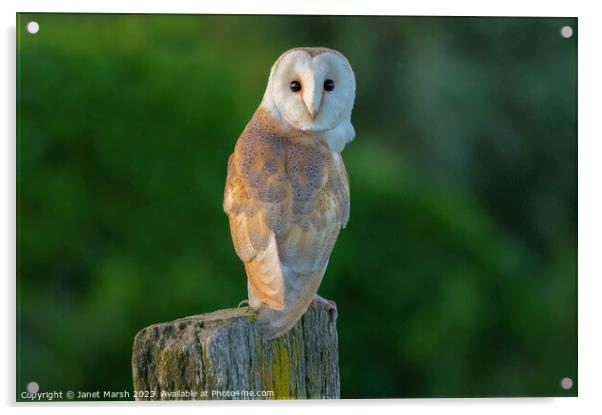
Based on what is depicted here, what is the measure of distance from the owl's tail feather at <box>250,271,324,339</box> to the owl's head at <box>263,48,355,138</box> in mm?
616

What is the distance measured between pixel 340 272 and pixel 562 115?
1.08 meters

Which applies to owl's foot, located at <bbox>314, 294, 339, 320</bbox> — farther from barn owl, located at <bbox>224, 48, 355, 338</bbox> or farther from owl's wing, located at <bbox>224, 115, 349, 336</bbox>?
owl's wing, located at <bbox>224, 115, 349, 336</bbox>

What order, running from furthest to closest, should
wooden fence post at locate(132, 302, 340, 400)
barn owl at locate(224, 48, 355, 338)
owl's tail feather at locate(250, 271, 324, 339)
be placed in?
1. barn owl at locate(224, 48, 355, 338)
2. owl's tail feather at locate(250, 271, 324, 339)
3. wooden fence post at locate(132, 302, 340, 400)

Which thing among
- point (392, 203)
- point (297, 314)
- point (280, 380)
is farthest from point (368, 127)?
point (280, 380)

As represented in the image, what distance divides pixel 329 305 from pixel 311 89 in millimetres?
783

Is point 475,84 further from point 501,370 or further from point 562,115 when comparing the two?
point 501,370

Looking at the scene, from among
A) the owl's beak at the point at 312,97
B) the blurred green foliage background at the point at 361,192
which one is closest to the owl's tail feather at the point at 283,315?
the blurred green foliage background at the point at 361,192

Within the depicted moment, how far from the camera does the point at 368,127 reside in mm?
3605

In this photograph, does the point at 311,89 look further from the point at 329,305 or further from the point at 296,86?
the point at 329,305

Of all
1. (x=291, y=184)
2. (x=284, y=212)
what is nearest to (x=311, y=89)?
(x=291, y=184)

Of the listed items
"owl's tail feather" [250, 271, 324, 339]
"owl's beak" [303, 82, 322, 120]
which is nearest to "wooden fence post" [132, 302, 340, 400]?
"owl's tail feather" [250, 271, 324, 339]

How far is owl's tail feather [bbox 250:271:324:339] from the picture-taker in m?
2.98

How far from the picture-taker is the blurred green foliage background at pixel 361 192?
3.44 meters

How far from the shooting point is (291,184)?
324 cm
